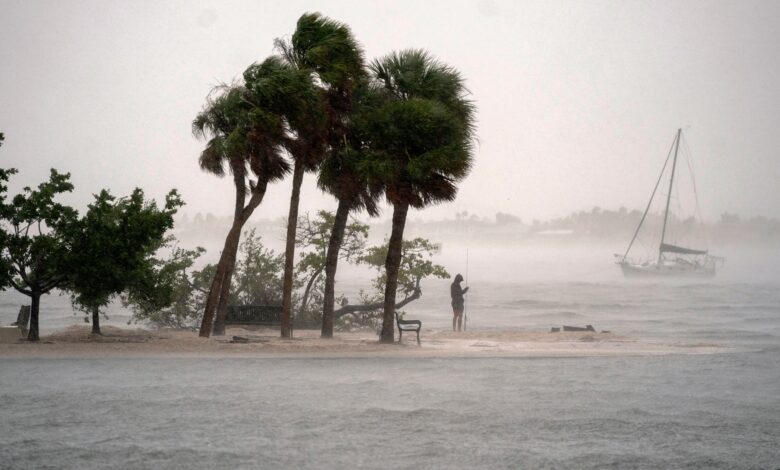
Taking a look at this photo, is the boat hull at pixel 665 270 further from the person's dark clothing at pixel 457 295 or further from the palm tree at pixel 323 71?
the palm tree at pixel 323 71

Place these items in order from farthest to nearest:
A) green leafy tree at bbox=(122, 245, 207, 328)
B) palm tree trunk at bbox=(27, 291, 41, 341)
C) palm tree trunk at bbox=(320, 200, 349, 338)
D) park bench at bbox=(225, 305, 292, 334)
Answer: green leafy tree at bbox=(122, 245, 207, 328) < park bench at bbox=(225, 305, 292, 334) < palm tree trunk at bbox=(320, 200, 349, 338) < palm tree trunk at bbox=(27, 291, 41, 341)

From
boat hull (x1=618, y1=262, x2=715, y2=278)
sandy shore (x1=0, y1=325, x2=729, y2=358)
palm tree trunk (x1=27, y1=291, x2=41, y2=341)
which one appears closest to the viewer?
sandy shore (x1=0, y1=325, x2=729, y2=358)

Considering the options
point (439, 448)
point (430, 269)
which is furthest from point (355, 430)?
point (430, 269)

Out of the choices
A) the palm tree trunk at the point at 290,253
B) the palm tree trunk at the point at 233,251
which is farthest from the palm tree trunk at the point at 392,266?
the palm tree trunk at the point at 233,251

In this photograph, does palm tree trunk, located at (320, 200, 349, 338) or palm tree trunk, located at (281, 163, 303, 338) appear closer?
palm tree trunk, located at (281, 163, 303, 338)

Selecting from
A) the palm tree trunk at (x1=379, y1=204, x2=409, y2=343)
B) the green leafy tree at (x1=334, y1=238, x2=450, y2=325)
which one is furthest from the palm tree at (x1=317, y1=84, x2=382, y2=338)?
the green leafy tree at (x1=334, y1=238, x2=450, y2=325)

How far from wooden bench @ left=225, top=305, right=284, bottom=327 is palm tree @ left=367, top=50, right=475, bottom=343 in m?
5.07

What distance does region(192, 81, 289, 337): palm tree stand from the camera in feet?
79.5

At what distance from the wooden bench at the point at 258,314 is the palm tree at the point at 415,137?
16.6 feet

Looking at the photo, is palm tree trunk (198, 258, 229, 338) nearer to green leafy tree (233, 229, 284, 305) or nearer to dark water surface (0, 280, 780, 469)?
dark water surface (0, 280, 780, 469)

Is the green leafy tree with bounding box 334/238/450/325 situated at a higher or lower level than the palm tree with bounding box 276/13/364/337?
lower

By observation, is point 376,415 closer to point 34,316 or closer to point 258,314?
point 34,316

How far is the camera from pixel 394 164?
25109 mm

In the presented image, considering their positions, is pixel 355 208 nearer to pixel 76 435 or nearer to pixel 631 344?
pixel 631 344
